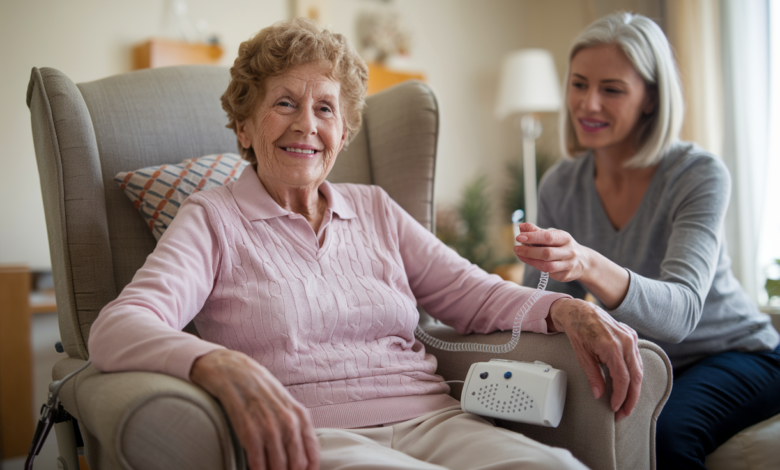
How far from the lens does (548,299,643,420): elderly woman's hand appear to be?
3.15 ft

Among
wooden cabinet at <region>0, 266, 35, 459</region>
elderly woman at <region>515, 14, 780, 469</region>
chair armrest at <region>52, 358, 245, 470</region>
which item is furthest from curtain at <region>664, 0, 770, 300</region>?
wooden cabinet at <region>0, 266, 35, 459</region>

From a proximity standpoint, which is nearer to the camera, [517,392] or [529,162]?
[517,392]

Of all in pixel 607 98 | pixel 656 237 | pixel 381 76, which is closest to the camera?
pixel 656 237

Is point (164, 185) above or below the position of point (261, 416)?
above

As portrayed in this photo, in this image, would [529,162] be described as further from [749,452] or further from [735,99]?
[749,452]

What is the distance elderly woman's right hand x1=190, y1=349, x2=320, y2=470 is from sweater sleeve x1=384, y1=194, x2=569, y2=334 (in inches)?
21.4

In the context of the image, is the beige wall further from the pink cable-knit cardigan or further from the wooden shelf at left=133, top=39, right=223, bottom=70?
the pink cable-knit cardigan

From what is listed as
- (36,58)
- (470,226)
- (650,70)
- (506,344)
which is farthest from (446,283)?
(470,226)

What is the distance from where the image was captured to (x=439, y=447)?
964 mm

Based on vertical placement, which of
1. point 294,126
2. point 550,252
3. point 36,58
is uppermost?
point 36,58

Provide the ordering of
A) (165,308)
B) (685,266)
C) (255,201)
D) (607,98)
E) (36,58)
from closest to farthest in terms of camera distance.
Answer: (165,308) → (255,201) → (685,266) → (607,98) → (36,58)

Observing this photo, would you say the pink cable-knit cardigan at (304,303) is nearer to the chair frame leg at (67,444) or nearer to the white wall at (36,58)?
the chair frame leg at (67,444)

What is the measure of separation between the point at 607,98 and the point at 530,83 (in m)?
2.27

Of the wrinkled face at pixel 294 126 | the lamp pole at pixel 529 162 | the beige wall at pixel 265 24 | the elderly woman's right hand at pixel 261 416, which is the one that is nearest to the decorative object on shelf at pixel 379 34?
the beige wall at pixel 265 24
